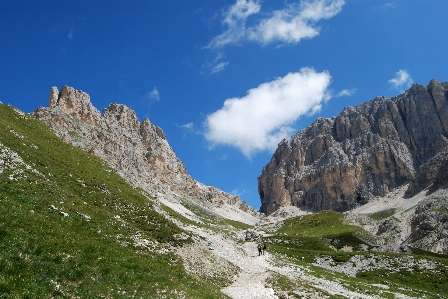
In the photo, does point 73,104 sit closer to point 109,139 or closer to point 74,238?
point 109,139

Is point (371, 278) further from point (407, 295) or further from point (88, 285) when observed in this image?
point (88, 285)

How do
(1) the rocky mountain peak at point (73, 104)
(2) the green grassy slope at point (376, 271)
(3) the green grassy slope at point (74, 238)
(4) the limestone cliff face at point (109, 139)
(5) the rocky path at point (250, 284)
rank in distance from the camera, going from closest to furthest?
(3) the green grassy slope at point (74, 238) < (5) the rocky path at point (250, 284) < (2) the green grassy slope at point (376, 271) < (4) the limestone cliff face at point (109, 139) < (1) the rocky mountain peak at point (73, 104)

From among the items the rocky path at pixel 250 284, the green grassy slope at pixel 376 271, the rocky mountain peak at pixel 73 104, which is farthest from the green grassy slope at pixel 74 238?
the rocky mountain peak at pixel 73 104

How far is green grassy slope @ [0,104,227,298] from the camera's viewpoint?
17.2 m

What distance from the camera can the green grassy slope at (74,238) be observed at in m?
17.2

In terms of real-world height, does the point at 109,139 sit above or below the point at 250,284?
above

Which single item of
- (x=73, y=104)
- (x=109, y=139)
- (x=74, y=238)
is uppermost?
(x=73, y=104)

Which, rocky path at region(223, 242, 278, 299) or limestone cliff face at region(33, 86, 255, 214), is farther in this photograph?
limestone cliff face at region(33, 86, 255, 214)

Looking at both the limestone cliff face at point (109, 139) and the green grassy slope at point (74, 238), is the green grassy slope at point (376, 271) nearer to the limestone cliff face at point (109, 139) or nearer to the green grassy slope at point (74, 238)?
the green grassy slope at point (74, 238)

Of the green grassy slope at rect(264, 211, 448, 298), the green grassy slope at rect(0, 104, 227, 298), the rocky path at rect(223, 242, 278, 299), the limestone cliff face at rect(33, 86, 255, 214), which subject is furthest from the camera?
the limestone cliff face at rect(33, 86, 255, 214)

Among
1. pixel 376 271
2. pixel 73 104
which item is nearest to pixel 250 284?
pixel 376 271

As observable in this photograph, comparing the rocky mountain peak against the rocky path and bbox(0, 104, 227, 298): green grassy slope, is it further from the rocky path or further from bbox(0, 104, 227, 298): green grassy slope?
the rocky path

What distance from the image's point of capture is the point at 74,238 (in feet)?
74.0

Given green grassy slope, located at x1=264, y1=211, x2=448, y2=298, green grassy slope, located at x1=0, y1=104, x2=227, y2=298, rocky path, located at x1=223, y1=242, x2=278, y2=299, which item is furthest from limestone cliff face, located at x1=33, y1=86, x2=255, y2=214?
rocky path, located at x1=223, y1=242, x2=278, y2=299
